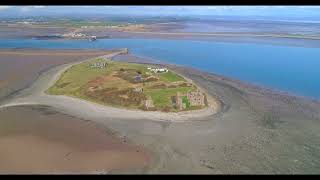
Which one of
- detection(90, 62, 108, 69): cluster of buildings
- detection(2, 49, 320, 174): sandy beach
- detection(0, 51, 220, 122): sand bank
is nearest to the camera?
detection(2, 49, 320, 174): sandy beach

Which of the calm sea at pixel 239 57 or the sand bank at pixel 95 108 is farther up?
the sand bank at pixel 95 108

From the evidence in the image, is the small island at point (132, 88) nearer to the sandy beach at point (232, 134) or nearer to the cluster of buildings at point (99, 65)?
the cluster of buildings at point (99, 65)

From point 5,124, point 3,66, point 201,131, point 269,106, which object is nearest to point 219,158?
point 201,131

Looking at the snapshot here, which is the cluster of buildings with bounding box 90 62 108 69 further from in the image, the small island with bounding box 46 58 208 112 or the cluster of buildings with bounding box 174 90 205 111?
the cluster of buildings with bounding box 174 90 205 111

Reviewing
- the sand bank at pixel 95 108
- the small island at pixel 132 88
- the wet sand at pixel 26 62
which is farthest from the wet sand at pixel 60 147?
the wet sand at pixel 26 62

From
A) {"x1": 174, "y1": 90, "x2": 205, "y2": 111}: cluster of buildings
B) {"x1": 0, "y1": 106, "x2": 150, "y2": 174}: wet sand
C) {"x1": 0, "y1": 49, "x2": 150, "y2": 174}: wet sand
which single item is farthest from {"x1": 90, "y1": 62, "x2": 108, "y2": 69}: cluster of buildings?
{"x1": 0, "y1": 106, "x2": 150, "y2": 174}: wet sand

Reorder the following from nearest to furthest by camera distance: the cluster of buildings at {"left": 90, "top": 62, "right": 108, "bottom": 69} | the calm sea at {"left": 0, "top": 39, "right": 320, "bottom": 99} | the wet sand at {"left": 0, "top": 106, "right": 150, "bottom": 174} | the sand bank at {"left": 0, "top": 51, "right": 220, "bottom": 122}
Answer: the wet sand at {"left": 0, "top": 106, "right": 150, "bottom": 174} < the sand bank at {"left": 0, "top": 51, "right": 220, "bottom": 122} < the calm sea at {"left": 0, "top": 39, "right": 320, "bottom": 99} < the cluster of buildings at {"left": 90, "top": 62, "right": 108, "bottom": 69}
